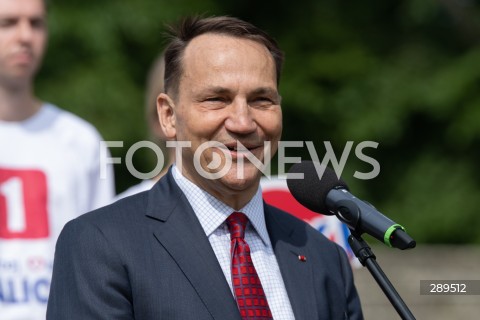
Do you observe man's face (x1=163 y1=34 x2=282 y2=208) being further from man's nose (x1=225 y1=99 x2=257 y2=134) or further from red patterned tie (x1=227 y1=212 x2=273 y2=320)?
red patterned tie (x1=227 y1=212 x2=273 y2=320)

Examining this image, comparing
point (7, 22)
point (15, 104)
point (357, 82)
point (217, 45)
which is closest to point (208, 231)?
point (217, 45)

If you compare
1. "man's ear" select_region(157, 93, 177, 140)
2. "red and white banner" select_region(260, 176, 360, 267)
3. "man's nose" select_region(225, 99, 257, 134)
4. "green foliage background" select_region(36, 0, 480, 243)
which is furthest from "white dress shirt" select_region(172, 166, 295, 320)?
"green foliage background" select_region(36, 0, 480, 243)

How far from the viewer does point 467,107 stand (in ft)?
28.6

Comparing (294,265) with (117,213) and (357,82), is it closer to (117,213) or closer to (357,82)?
(117,213)

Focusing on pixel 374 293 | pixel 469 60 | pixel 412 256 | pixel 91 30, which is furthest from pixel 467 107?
pixel 91 30

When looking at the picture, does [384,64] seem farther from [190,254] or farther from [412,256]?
[190,254]

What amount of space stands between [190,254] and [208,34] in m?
0.68

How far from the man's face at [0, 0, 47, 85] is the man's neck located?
46 mm

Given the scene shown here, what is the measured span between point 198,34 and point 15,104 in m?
1.98

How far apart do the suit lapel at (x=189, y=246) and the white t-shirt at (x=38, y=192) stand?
1.73m

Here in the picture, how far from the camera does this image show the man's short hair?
3.07 meters

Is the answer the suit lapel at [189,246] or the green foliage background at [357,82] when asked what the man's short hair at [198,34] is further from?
the green foliage background at [357,82]

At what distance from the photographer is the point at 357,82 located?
8898 millimetres

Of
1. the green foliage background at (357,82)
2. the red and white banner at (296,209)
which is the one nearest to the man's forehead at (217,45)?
the red and white banner at (296,209)
